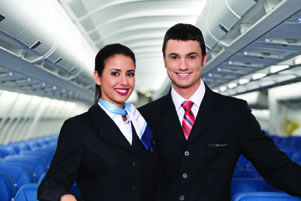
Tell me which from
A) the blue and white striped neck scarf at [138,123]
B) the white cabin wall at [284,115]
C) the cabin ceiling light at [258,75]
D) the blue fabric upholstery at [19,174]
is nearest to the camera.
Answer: the blue and white striped neck scarf at [138,123]

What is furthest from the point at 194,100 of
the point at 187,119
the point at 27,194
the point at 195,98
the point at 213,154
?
the point at 27,194

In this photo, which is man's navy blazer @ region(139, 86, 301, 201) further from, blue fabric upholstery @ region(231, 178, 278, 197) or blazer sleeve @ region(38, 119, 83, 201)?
blue fabric upholstery @ region(231, 178, 278, 197)

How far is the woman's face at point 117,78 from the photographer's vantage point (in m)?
2.15

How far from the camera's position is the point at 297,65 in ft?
23.8

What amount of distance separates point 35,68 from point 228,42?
4026mm

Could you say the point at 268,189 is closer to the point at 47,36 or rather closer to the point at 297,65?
the point at 47,36

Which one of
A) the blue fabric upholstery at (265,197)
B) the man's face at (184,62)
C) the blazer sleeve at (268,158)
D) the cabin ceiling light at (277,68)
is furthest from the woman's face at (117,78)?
the cabin ceiling light at (277,68)

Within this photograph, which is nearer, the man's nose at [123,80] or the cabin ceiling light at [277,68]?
the man's nose at [123,80]

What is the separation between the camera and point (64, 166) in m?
1.86

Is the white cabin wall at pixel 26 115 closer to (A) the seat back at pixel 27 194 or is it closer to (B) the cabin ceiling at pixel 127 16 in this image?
(B) the cabin ceiling at pixel 127 16

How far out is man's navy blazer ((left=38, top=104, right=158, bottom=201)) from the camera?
6.18 ft

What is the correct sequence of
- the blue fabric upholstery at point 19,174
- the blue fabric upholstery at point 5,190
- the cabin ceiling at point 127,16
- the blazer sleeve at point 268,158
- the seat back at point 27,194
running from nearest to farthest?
1. the blazer sleeve at point 268,158
2. the seat back at point 27,194
3. the blue fabric upholstery at point 5,190
4. the blue fabric upholstery at point 19,174
5. the cabin ceiling at point 127,16

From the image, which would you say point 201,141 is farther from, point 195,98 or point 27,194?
point 27,194

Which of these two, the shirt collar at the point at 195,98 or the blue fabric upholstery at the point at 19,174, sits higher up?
the shirt collar at the point at 195,98
